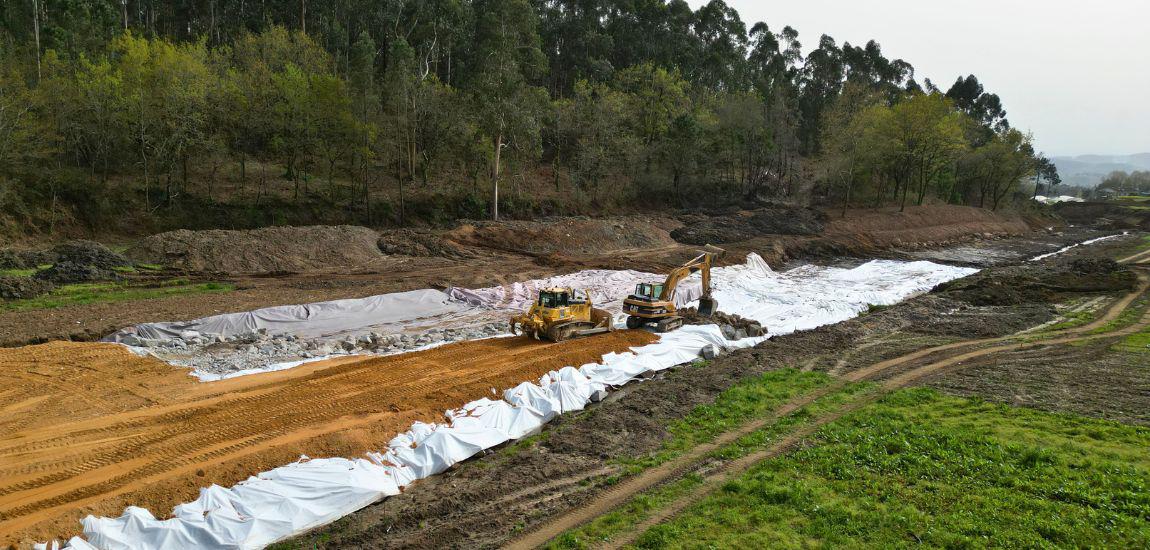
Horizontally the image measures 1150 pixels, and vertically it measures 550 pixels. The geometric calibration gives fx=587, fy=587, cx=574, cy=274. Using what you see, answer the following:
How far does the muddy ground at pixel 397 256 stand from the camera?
59.1 ft

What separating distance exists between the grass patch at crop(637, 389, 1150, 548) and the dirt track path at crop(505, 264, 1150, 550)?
28 cm

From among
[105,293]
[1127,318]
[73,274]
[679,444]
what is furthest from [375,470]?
[1127,318]

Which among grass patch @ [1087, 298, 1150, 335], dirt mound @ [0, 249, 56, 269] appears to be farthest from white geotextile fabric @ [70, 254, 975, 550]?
dirt mound @ [0, 249, 56, 269]

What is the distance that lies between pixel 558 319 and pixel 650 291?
3256 mm

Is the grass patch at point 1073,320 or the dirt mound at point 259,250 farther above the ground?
the dirt mound at point 259,250

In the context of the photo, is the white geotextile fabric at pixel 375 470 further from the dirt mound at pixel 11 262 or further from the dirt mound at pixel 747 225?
the dirt mound at pixel 11 262

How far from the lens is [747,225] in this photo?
42.5 meters

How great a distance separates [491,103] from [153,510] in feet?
105

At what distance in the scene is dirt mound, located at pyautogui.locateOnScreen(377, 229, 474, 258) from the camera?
29125mm

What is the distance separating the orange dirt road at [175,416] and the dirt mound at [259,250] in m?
10.4

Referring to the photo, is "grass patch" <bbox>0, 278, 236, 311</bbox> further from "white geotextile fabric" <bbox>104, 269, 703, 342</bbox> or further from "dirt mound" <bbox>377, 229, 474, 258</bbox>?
"dirt mound" <bbox>377, 229, 474, 258</bbox>

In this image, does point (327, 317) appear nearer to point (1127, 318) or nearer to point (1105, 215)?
point (1127, 318)

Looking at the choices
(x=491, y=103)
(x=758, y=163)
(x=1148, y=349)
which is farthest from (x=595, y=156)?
(x=1148, y=349)

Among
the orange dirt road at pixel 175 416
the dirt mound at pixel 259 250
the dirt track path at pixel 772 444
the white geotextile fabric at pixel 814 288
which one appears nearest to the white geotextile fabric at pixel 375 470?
the orange dirt road at pixel 175 416
